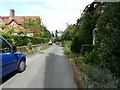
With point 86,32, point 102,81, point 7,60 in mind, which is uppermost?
point 86,32

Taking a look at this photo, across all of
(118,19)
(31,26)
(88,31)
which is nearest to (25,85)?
(118,19)

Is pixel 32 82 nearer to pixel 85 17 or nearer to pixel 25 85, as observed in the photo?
pixel 25 85

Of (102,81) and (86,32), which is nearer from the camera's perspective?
(102,81)

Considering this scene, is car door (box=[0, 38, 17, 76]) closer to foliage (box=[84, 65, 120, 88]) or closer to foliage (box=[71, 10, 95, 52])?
foliage (box=[84, 65, 120, 88])

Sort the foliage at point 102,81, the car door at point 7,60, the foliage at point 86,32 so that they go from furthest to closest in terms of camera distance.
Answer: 1. the foliage at point 86,32
2. the car door at point 7,60
3. the foliage at point 102,81

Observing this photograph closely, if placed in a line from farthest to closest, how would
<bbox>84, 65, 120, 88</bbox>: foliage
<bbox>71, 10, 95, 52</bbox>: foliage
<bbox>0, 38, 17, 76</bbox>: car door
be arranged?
<bbox>71, 10, 95, 52</bbox>: foliage
<bbox>0, 38, 17, 76</bbox>: car door
<bbox>84, 65, 120, 88</bbox>: foliage

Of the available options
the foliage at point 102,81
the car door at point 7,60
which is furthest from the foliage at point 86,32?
the car door at point 7,60

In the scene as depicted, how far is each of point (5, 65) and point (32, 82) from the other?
1256mm

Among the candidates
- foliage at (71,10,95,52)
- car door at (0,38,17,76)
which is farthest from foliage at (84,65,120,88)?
foliage at (71,10,95,52)

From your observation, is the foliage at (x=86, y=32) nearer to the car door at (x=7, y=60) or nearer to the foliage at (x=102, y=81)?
the foliage at (x=102, y=81)

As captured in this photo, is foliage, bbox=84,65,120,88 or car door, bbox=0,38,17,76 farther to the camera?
car door, bbox=0,38,17,76

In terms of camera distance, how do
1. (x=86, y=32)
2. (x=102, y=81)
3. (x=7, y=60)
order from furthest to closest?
(x=86, y=32) → (x=7, y=60) → (x=102, y=81)

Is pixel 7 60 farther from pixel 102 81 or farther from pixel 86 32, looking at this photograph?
pixel 86 32

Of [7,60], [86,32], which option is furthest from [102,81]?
[86,32]
